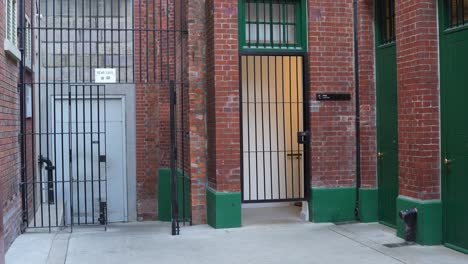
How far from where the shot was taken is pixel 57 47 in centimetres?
1252

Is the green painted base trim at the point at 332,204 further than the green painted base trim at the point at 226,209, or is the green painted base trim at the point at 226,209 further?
the green painted base trim at the point at 332,204

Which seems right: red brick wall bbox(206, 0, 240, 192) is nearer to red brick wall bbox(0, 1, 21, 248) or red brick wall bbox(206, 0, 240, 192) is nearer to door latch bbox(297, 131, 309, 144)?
door latch bbox(297, 131, 309, 144)

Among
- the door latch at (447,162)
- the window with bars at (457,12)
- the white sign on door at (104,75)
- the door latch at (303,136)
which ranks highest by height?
the window with bars at (457,12)

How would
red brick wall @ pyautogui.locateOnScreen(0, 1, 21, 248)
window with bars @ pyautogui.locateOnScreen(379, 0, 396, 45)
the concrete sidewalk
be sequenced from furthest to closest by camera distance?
window with bars @ pyautogui.locateOnScreen(379, 0, 396, 45)
red brick wall @ pyautogui.locateOnScreen(0, 1, 21, 248)
the concrete sidewalk

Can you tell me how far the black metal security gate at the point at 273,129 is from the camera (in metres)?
9.16

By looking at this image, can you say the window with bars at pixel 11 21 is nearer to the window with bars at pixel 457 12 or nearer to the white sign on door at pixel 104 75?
the white sign on door at pixel 104 75

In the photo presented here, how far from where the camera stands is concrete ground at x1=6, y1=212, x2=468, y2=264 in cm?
671

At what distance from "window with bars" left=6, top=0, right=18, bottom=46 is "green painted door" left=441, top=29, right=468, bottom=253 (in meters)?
6.06

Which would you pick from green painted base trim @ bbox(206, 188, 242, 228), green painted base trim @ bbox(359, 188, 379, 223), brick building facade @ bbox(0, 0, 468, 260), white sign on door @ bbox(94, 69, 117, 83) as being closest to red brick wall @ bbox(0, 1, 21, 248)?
brick building facade @ bbox(0, 0, 468, 260)

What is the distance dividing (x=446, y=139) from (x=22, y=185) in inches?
249

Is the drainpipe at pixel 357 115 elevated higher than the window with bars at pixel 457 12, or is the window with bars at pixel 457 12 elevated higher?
the window with bars at pixel 457 12

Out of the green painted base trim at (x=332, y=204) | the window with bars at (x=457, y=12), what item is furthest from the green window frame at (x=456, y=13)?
the green painted base trim at (x=332, y=204)

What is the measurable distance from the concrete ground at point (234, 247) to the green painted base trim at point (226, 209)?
16 centimetres

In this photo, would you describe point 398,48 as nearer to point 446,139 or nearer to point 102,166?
point 446,139
